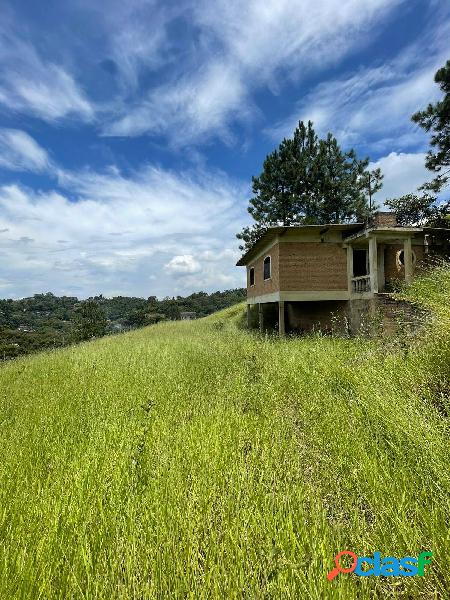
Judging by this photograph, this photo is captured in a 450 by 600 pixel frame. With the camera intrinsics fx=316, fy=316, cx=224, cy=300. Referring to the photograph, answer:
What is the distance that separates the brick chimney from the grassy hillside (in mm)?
10028

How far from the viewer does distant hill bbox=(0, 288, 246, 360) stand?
5800cm

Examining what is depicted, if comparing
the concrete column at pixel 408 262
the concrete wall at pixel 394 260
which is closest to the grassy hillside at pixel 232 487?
the concrete column at pixel 408 262

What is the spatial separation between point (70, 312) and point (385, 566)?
96315mm

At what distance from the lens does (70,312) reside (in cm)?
8762

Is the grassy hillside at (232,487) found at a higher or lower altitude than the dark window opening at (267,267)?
lower

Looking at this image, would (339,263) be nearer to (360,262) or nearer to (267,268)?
(360,262)

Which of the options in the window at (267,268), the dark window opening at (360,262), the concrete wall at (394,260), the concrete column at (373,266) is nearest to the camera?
the concrete column at (373,266)

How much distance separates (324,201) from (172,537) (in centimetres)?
2635

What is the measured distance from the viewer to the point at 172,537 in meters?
2.08

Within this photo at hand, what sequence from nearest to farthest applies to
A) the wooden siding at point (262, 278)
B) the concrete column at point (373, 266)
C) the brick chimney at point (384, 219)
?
the concrete column at point (373, 266) < the brick chimney at point (384, 219) < the wooden siding at point (262, 278)

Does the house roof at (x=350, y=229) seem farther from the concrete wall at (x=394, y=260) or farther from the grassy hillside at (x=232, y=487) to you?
the grassy hillside at (x=232, y=487)

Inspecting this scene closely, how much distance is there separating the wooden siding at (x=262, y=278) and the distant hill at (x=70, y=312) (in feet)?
129

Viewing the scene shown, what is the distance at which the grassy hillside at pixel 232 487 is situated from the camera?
70.5 inches

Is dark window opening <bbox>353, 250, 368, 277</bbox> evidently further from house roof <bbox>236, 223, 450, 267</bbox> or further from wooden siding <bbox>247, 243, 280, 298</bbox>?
wooden siding <bbox>247, 243, 280, 298</bbox>
